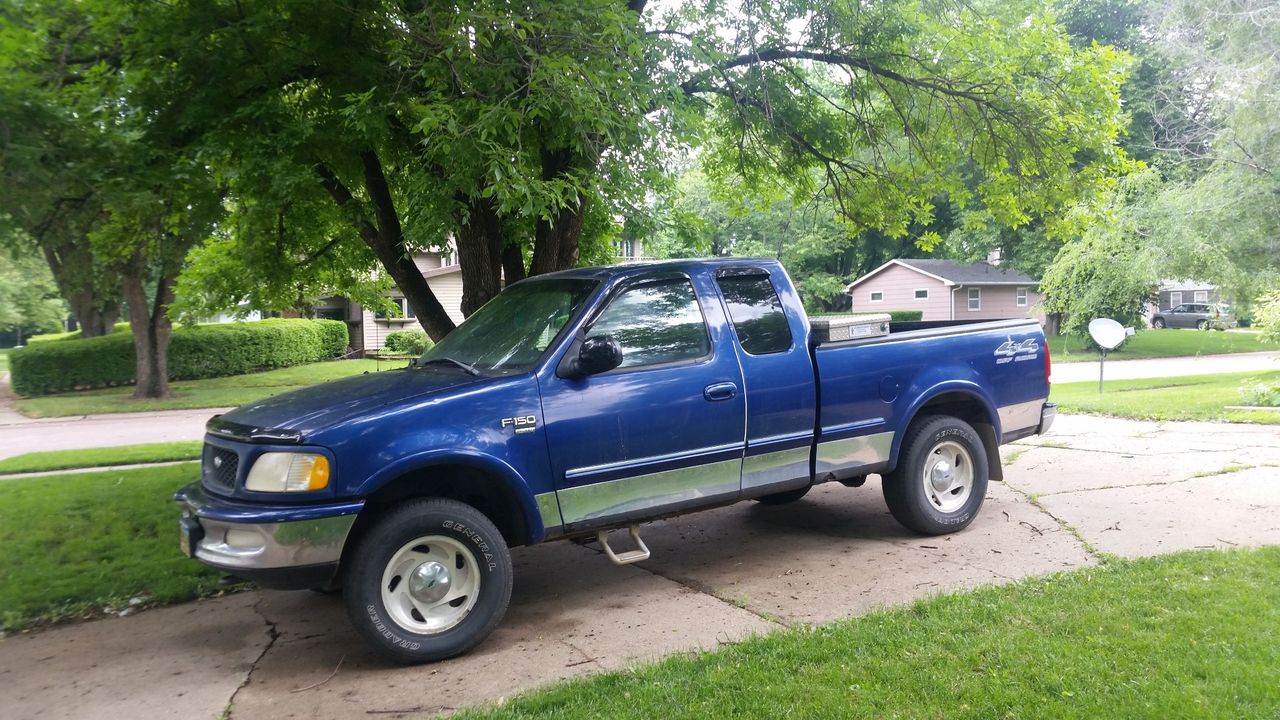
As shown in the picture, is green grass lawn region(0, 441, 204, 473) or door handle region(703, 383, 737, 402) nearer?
door handle region(703, 383, 737, 402)

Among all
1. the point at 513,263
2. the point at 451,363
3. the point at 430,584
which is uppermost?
the point at 513,263

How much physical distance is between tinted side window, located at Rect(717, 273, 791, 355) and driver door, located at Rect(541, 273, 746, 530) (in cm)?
16

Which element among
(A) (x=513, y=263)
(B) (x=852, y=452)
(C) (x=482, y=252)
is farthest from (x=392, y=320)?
(B) (x=852, y=452)

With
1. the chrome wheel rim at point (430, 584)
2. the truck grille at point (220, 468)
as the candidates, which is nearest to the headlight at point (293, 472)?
the truck grille at point (220, 468)

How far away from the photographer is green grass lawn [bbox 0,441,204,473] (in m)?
11.4

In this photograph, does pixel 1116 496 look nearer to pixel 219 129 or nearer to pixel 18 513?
pixel 219 129

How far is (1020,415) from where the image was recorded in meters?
7.44

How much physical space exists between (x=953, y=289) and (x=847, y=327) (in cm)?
3966

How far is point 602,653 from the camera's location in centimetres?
483

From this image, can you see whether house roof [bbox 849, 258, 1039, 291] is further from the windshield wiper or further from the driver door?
the windshield wiper

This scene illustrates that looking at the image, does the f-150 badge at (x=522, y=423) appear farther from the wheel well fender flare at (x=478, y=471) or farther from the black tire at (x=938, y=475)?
the black tire at (x=938, y=475)

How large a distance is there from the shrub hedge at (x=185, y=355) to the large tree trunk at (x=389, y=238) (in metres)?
15.3

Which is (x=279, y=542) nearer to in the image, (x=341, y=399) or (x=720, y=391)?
(x=341, y=399)

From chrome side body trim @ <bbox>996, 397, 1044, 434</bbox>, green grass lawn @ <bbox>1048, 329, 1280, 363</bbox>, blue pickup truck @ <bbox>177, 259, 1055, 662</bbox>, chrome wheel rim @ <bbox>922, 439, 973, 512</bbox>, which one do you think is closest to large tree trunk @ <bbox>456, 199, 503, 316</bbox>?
blue pickup truck @ <bbox>177, 259, 1055, 662</bbox>
